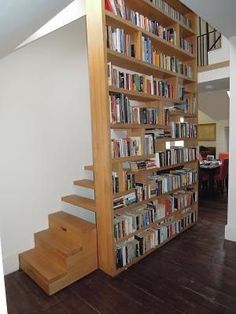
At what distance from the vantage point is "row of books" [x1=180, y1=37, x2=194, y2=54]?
3299 millimetres

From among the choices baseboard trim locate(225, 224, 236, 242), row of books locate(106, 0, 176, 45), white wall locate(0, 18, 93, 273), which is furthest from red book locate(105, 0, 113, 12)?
baseboard trim locate(225, 224, 236, 242)

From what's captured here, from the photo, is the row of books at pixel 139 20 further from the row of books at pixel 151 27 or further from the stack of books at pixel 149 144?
the stack of books at pixel 149 144

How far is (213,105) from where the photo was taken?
7602 millimetres

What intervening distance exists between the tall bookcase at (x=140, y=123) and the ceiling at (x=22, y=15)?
0.86 meters

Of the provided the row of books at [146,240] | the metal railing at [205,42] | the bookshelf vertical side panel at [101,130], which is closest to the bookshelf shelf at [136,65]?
the bookshelf vertical side panel at [101,130]

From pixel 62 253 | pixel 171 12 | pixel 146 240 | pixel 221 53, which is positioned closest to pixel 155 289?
pixel 146 240

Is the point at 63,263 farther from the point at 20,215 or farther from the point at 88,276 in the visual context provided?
the point at 20,215

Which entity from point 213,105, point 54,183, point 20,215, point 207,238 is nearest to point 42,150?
point 54,183

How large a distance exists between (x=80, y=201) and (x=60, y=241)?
50cm

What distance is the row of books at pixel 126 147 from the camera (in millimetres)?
2404

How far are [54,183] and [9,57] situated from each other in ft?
5.05

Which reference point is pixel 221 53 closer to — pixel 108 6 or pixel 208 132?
pixel 108 6

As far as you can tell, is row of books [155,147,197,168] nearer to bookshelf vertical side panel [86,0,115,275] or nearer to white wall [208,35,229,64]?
bookshelf vertical side panel [86,0,115,275]

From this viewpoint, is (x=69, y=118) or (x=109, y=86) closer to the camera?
(x=109, y=86)
